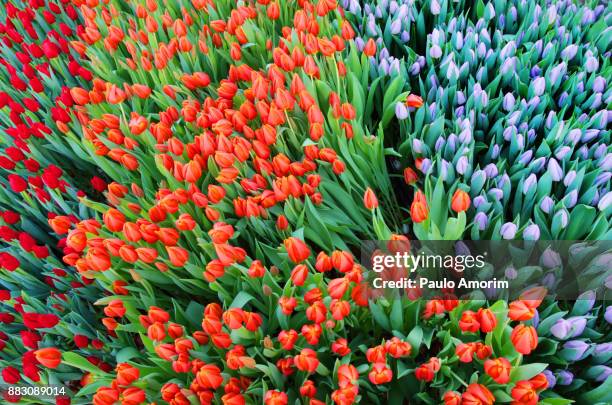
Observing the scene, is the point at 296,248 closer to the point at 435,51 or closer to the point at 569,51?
the point at 435,51

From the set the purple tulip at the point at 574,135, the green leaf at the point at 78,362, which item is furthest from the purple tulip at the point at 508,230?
the green leaf at the point at 78,362

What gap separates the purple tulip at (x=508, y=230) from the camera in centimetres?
126

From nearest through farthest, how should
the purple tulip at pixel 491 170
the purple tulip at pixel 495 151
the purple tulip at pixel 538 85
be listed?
1. the purple tulip at pixel 491 170
2. the purple tulip at pixel 495 151
3. the purple tulip at pixel 538 85

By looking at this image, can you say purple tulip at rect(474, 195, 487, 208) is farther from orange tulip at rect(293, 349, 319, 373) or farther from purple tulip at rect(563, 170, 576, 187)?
orange tulip at rect(293, 349, 319, 373)

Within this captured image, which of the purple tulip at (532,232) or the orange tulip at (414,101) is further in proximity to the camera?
the orange tulip at (414,101)

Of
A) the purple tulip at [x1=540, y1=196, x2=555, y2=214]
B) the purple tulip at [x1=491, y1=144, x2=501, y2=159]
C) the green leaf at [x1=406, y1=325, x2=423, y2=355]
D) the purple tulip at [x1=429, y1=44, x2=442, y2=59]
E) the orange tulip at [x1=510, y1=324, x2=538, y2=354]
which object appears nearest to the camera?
the orange tulip at [x1=510, y1=324, x2=538, y2=354]

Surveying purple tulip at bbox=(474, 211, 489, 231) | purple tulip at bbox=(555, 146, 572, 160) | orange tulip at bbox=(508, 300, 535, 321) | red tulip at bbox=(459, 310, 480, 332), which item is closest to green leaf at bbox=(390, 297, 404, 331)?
red tulip at bbox=(459, 310, 480, 332)

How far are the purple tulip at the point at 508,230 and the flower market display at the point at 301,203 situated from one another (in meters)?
0.03

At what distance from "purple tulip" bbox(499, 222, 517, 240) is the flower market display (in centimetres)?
3

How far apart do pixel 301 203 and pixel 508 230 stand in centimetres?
53

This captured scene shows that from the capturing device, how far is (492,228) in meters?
1.38

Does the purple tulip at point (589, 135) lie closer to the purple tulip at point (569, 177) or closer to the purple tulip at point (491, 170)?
the purple tulip at point (569, 177)

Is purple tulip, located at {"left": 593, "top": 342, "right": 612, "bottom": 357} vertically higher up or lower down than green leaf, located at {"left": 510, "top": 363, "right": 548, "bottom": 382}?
higher up

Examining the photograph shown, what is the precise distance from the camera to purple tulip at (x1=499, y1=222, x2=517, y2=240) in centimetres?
126
